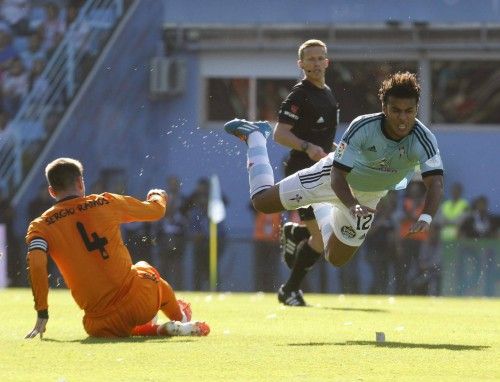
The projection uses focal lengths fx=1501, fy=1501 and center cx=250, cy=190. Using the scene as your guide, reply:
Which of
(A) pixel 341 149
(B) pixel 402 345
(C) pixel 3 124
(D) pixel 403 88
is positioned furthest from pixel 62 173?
(C) pixel 3 124

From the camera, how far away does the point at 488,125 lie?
84.4 feet

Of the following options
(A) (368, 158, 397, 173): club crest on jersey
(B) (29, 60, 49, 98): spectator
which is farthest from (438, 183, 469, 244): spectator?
(A) (368, 158, 397, 173): club crest on jersey

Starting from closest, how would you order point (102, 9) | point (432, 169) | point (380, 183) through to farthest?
point (432, 169), point (380, 183), point (102, 9)

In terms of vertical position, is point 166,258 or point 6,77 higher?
point 6,77

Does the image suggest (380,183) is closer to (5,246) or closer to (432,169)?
(432,169)

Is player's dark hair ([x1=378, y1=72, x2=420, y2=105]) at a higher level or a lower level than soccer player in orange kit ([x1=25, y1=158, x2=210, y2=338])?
higher

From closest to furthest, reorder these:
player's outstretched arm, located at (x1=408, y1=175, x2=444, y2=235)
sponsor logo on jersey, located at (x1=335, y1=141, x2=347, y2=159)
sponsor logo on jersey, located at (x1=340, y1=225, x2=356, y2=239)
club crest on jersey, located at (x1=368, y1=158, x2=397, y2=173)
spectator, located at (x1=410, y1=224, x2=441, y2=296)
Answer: player's outstretched arm, located at (x1=408, y1=175, x2=444, y2=235), sponsor logo on jersey, located at (x1=335, y1=141, x2=347, y2=159), club crest on jersey, located at (x1=368, y1=158, x2=397, y2=173), sponsor logo on jersey, located at (x1=340, y1=225, x2=356, y2=239), spectator, located at (x1=410, y1=224, x2=441, y2=296)

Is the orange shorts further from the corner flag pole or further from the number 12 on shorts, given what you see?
the corner flag pole

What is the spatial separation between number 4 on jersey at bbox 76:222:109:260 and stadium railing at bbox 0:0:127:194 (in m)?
16.7

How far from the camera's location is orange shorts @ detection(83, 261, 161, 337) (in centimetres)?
988

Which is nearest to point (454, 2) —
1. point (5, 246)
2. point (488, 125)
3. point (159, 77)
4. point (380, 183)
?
point (488, 125)

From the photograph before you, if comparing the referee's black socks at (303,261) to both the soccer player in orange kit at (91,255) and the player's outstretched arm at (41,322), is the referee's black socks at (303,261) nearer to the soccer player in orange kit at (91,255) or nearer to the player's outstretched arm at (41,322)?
the soccer player in orange kit at (91,255)

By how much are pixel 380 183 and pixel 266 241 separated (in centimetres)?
910

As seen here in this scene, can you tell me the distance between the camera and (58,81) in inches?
1050
